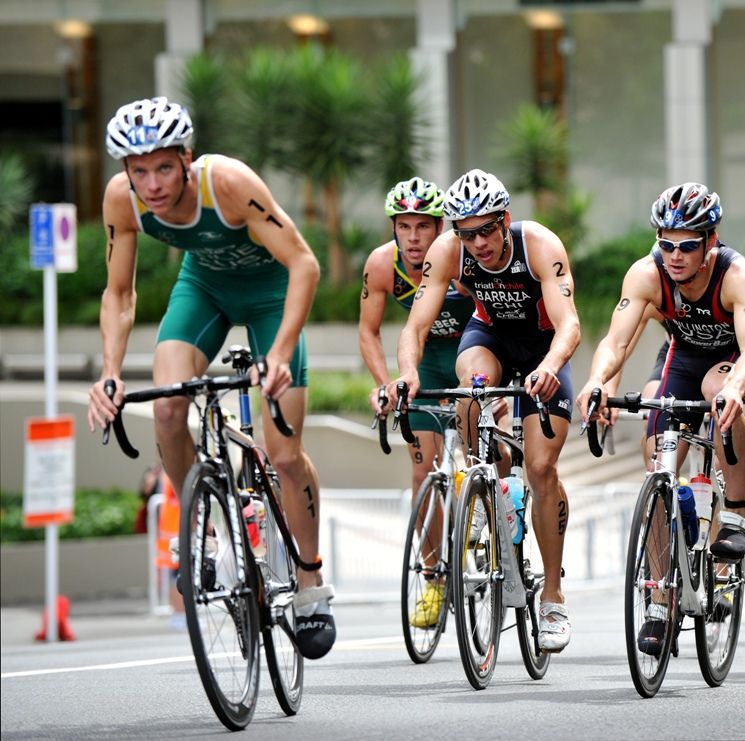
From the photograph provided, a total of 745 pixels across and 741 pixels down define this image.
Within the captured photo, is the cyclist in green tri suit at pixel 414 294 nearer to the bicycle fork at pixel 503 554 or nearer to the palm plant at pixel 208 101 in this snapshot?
the bicycle fork at pixel 503 554

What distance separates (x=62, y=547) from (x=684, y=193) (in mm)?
12626

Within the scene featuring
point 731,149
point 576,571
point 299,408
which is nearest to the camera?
point 299,408

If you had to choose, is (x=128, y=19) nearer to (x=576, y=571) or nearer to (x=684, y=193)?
(x=576, y=571)

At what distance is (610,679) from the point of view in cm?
863

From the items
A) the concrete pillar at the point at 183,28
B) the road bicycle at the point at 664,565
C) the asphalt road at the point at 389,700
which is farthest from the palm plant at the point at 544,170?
the road bicycle at the point at 664,565

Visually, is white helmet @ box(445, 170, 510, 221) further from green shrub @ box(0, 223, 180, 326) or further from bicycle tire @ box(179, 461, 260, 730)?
green shrub @ box(0, 223, 180, 326)

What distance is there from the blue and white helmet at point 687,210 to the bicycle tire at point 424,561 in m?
1.72

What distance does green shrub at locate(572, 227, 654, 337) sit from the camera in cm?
2912

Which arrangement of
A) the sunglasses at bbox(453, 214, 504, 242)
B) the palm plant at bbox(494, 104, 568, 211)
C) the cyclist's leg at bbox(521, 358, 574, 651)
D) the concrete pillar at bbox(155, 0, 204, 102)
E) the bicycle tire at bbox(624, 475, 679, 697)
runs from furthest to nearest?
the concrete pillar at bbox(155, 0, 204, 102)
the palm plant at bbox(494, 104, 568, 211)
the cyclist's leg at bbox(521, 358, 574, 651)
the sunglasses at bbox(453, 214, 504, 242)
the bicycle tire at bbox(624, 475, 679, 697)

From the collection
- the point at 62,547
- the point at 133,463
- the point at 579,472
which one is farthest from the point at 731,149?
the point at 62,547

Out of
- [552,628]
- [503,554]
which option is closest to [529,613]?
[552,628]

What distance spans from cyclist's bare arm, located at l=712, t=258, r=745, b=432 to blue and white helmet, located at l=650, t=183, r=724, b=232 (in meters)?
0.27

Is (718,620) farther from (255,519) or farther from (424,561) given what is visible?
(255,519)

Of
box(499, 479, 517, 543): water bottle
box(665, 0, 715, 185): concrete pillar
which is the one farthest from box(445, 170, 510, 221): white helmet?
box(665, 0, 715, 185): concrete pillar
